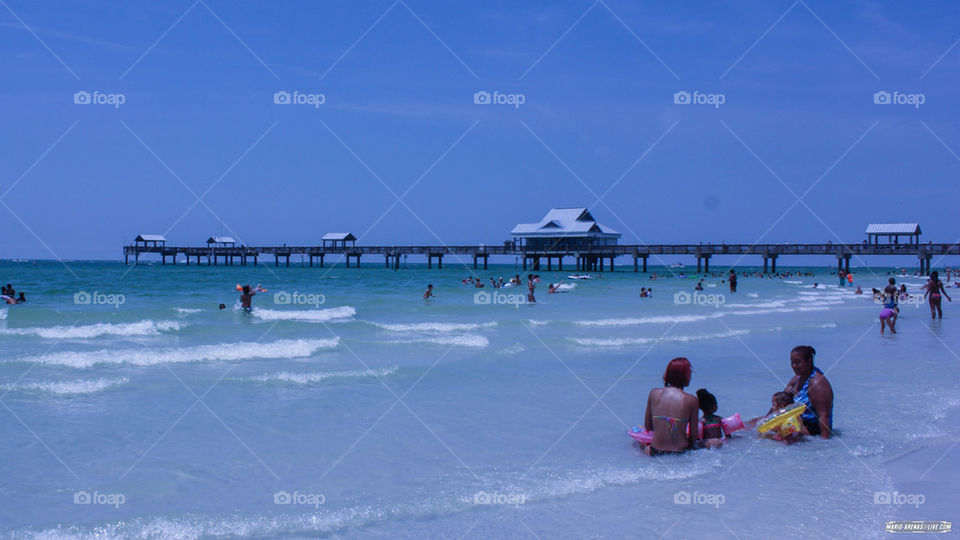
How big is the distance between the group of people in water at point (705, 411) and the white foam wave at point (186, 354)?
7.60 metres

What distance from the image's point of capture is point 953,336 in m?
14.1

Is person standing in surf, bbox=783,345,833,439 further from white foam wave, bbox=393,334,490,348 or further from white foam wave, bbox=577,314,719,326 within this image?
white foam wave, bbox=577,314,719,326

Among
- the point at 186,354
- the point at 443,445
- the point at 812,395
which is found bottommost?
the point at 186,354

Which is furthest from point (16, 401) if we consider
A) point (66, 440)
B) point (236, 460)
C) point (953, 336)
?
point (953, 336)

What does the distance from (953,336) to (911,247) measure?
168 ft

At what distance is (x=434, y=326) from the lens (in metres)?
17.6

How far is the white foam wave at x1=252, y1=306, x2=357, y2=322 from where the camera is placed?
1964cm
